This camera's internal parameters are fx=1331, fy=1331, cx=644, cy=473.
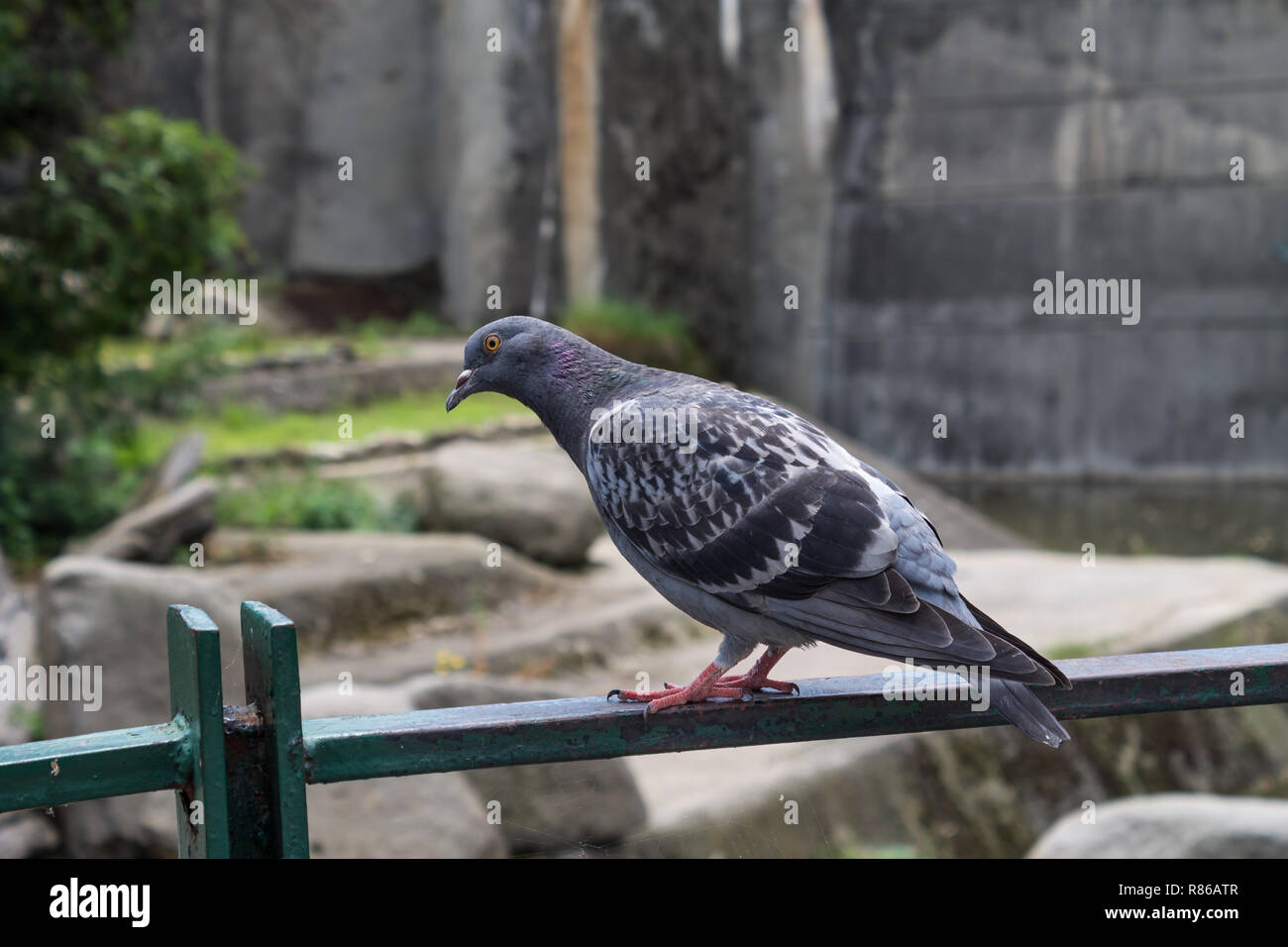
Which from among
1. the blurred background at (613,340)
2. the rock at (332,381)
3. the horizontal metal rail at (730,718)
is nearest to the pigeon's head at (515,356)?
the horizontal metal rail at (730,718)

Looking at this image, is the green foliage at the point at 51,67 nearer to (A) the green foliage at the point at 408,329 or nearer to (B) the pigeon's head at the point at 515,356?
(A) the green foliage at the point at 408,329

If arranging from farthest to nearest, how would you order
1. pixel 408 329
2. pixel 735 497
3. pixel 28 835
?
1. pixel 408 329
2. pixel 28 835
3. pixel 735 497

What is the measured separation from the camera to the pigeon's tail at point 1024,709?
6.03ft

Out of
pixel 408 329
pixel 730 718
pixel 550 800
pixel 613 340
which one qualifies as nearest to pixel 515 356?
pixel 730 718

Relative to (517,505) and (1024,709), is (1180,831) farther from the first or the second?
(517,505)

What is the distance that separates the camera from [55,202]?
306 inches

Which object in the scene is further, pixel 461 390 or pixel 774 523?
pixel 461 390

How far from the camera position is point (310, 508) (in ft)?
28.3

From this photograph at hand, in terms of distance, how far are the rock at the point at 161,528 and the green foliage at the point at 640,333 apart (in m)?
5.58

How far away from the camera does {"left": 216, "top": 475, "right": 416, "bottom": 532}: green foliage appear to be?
27.4ft

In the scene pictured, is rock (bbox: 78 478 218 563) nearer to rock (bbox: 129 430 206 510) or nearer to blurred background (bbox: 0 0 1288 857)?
blurred background (bbox: 0 0 1288 857)

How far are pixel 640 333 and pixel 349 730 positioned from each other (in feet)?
37.5

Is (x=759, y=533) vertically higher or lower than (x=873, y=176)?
lower

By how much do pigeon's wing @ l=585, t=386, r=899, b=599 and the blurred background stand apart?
49 centimetres
